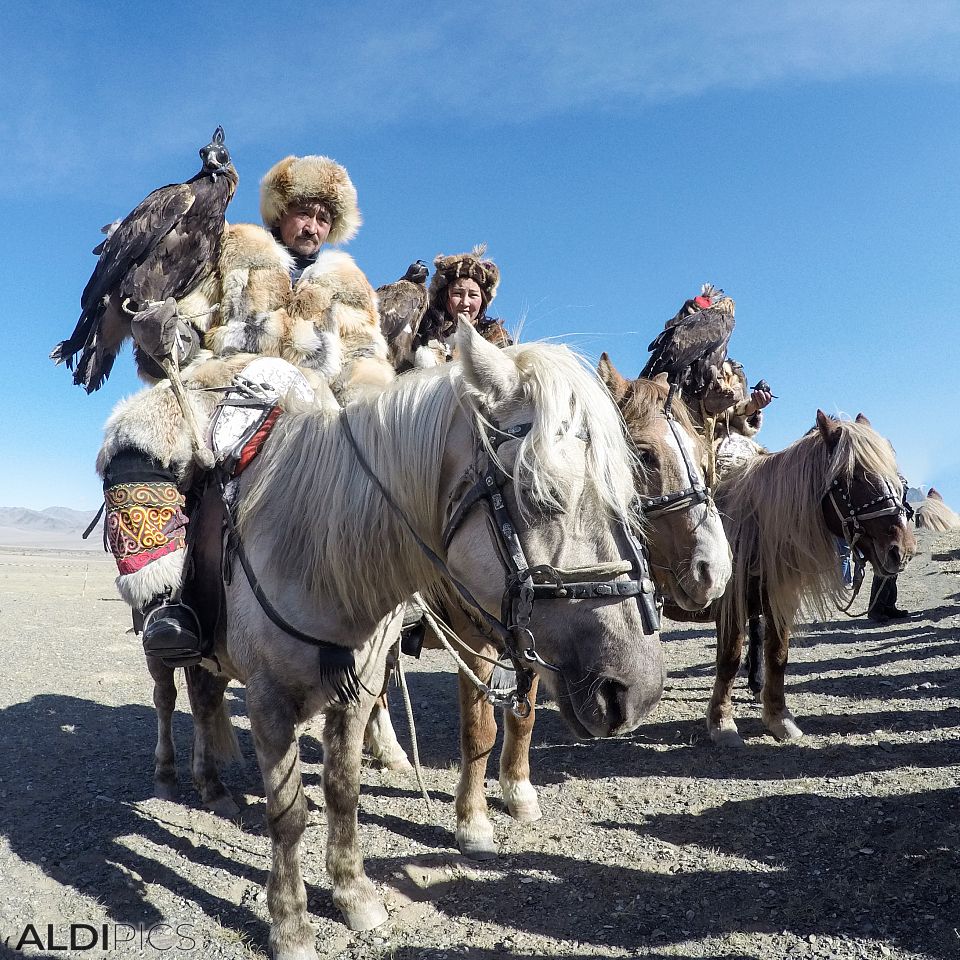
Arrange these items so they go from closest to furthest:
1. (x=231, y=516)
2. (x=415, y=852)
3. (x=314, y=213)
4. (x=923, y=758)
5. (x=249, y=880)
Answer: (x=231, y=516) → (x=249, y=880) → (x=415, y=852) → (x=314, y=213) → (x=923, y=758)

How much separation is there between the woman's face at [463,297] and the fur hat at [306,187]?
37.4 inches

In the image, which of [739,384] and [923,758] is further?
[739,384]

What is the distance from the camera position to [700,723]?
6062 mm

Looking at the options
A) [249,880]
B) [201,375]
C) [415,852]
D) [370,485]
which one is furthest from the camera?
[415,852]

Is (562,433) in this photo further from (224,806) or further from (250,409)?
(224,806)

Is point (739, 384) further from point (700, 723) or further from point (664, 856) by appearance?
point (664, 856)

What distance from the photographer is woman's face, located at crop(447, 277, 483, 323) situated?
4.94 meters

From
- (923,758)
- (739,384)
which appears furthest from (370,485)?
(923,758)

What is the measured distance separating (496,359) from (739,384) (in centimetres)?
414

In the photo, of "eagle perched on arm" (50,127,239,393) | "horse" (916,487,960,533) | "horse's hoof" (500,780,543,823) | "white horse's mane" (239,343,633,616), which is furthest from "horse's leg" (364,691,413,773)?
"horse" (916,487,960,533)

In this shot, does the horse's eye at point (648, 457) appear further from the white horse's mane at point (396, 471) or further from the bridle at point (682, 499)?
the white horse's mane at point (396, 471)

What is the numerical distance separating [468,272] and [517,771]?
343 centimetres

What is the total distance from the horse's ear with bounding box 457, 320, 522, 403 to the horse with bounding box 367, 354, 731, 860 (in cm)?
155

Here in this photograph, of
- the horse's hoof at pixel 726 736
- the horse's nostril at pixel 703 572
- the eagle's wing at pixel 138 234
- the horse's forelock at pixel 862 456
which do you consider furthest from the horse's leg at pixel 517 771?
the eagle's wing at pixel 138 234
